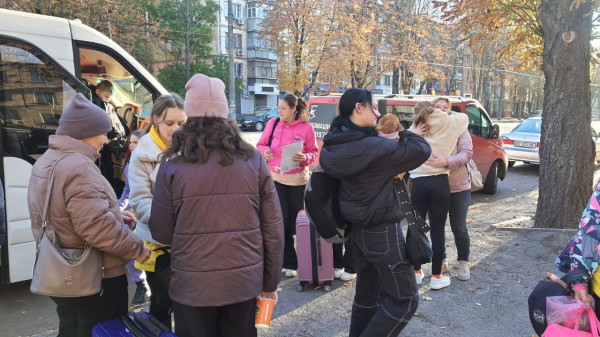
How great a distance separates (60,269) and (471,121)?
8.96 meters

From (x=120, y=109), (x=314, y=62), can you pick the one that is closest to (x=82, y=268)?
(x=120, y=109)

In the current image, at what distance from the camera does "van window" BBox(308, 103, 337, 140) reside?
887cm

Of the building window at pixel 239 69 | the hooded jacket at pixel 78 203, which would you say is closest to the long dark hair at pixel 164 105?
the hooded jacket at pixel 78 203

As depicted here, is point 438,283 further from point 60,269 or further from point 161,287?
point 60,269

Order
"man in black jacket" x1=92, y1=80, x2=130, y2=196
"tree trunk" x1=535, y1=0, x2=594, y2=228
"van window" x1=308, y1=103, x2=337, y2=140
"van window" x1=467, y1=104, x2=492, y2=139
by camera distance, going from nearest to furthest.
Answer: "man in black jacket" x1=92, y1=80, x2=130, y2=196 < "tree trunk" x1=535, y1=0, x2=594, y2=228 < "van window" x1=308, y1=103, x2=337, y2=140 < "van window" x1=467, y1=104, x2=492, y2=139

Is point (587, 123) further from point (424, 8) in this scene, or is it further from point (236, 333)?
point (424, 8)

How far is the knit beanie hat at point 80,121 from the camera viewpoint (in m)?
2.51

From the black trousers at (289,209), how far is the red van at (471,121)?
385cm

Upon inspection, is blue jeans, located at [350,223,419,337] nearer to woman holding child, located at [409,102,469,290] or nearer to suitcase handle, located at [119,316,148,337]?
suitcase handle, located at [119,316,148,337]

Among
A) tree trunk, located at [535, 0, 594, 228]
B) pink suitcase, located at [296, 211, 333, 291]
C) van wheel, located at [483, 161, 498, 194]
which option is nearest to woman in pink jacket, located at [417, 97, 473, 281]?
pink suitcase, located at [296, 211, 333, 291]

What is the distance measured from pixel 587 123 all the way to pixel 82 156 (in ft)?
20.3

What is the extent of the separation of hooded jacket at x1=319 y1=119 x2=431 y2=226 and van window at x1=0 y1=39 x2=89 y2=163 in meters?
3.04

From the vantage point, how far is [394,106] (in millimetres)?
8727

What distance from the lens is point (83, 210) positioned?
7.72 ft
